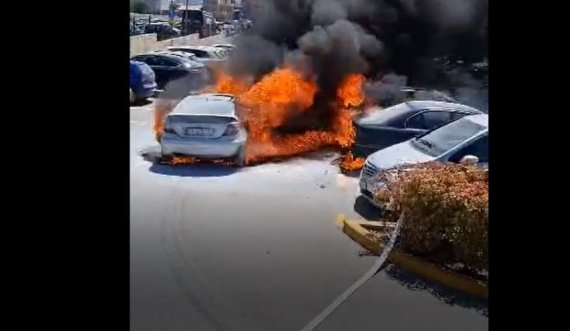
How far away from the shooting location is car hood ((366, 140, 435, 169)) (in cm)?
321

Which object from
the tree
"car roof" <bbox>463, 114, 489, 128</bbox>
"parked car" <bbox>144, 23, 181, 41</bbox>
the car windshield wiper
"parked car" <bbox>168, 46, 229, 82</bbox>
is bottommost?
the car windshield wiper

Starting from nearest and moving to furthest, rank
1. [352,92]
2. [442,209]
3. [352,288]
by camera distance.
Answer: [352,288], [442,209], [352,92]

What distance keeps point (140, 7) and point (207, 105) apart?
0.57 m

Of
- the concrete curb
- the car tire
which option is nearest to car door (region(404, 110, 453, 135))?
the concrete curb

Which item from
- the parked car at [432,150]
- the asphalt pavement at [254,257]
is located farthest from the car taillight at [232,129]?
the parked car at [432,150]

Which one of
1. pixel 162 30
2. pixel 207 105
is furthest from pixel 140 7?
pixel 207 105

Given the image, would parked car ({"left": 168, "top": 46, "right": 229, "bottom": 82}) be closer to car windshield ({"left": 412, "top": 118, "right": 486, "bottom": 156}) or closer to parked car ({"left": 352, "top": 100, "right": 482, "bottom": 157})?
parked car ({"left": 352, "top": 100, "right": 482, "bottom": 157})

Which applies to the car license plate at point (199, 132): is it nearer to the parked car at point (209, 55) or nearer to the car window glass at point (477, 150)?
the parked car at point (209, 55)

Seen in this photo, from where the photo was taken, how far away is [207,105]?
10.8 ft

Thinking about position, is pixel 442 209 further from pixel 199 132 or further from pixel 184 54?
pixel 184 54

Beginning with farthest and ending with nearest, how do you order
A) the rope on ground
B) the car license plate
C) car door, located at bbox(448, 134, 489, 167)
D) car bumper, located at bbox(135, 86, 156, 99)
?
the car license plate < car bumper, located at bbox(135, 86, 156, 99) < car door, located at bbox(448, 134, 489, 167) < the rope on ground

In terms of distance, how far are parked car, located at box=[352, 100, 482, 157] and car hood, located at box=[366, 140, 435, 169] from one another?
3 cm
